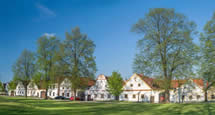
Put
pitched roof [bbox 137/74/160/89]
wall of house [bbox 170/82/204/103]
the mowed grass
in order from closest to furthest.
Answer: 1. the mowed grass
2. pitched roof [bbox 137/74/160/89]
3. wall of house [bbox 170/82/204/103]

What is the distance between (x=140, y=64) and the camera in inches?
1362

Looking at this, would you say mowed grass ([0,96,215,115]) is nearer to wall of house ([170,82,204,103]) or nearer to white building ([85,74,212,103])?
white building ([85,74,212,103])

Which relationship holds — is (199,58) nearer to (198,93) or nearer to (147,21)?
(147,21)

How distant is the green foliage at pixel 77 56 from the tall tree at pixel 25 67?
2372 cm

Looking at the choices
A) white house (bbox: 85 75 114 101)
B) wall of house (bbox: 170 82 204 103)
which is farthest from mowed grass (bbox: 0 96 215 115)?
white house (bbox: 85 75 114 101)

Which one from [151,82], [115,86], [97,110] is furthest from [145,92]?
[97,110]

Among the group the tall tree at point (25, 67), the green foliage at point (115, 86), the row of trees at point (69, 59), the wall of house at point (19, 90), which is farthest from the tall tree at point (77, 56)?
the wall of house at point (19, 90)

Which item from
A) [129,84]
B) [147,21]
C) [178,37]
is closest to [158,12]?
[147,21]

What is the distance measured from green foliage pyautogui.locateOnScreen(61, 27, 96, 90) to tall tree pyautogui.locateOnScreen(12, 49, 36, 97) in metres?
23.7

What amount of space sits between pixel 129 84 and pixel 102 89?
998 centimetres

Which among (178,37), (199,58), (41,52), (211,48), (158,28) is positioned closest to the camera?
(211,48)

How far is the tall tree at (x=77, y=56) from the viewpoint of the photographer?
151ft

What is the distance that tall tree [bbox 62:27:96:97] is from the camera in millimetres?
45875

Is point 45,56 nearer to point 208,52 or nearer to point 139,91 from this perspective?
point 139,91
